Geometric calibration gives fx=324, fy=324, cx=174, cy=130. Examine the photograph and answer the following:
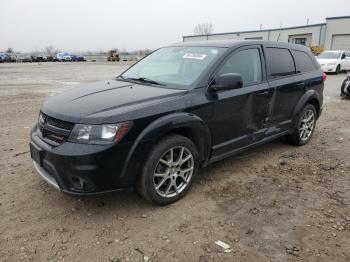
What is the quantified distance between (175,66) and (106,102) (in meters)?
1.27

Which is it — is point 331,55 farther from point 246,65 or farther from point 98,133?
point 98,133

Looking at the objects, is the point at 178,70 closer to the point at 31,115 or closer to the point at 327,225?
the point at 327,225

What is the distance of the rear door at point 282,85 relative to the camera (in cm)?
468

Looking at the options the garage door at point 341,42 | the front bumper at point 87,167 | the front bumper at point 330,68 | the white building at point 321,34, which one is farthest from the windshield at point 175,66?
the garage door at point 341,42

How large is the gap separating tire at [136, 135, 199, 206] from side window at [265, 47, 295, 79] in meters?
1.89

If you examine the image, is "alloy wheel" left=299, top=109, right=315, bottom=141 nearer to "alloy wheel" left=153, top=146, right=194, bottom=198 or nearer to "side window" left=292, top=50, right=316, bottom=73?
"side window" left=292, top=50, right=316, bottom=73

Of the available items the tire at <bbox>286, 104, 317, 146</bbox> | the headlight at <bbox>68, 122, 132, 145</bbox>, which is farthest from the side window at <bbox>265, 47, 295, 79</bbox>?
the headlight at <bbox>68, 122, 132, 145</bbox>

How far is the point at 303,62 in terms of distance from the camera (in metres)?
5.43

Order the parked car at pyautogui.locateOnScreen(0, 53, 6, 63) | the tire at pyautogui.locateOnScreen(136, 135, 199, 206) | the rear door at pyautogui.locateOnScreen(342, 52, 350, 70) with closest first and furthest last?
the tire at pyautogui.locateOnScreen(136, 135, 199, 206), the rear door at pyautogui.locateOnScreen(342, 52, 350, 70), the parked car at pyautogui.locateOnScreen(0, 53, 6, 63)

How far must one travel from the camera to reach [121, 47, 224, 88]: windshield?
12.8ft

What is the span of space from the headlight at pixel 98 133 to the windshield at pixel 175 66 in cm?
106

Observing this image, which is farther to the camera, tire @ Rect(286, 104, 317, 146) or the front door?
tire @ Rect(286, 104, 317, 146)

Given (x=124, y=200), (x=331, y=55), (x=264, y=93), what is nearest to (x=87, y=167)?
(x=124, y=200)

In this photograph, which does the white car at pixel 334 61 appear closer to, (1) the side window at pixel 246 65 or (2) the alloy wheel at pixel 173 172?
(1) the side window at pixel 246 65
